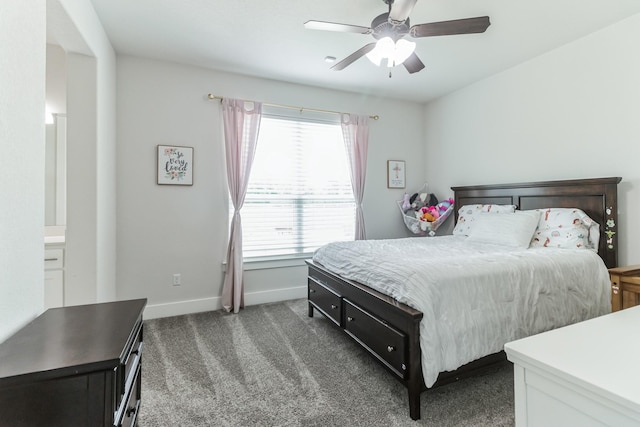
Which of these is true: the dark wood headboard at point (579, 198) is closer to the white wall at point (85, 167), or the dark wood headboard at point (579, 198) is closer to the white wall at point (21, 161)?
the white wall at point (21, 161)

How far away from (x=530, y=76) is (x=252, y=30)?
2834 millimetres

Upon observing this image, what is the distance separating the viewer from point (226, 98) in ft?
10.9

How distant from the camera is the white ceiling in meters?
2.25

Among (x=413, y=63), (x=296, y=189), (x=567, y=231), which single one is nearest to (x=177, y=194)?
(x=296, y=189)

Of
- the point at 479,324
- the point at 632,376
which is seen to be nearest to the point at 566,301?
the point at 479,324

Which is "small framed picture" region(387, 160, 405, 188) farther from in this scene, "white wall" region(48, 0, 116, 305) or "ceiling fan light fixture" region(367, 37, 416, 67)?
"white wall" region(48, 0, 116, 305)

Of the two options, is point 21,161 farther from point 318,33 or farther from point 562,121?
point 562,121

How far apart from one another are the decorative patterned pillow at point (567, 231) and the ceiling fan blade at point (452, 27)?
1774 mm

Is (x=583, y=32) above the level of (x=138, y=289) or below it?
above

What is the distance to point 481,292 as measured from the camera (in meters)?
1.78

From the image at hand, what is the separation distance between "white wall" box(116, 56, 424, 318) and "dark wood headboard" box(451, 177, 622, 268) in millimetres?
2547

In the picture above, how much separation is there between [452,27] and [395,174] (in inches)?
97.2

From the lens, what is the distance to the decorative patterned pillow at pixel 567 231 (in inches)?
98.0

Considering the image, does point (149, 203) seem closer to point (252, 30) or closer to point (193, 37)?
point (193, 37)
